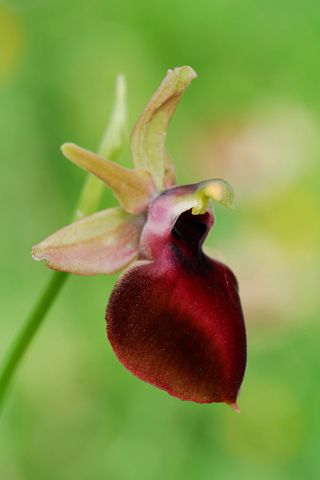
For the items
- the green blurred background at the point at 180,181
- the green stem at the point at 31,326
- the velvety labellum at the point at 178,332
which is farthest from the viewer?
the green blurred background at the point at 180,181

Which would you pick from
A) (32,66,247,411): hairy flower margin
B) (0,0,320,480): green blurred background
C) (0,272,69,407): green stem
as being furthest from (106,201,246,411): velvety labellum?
(0,0,320,480): green blurred background

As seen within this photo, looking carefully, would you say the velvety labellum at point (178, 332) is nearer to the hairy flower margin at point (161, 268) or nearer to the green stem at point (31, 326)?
the hairy flower margin at point (161, 268)

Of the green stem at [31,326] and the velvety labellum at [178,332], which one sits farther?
the green stem at [31,326]

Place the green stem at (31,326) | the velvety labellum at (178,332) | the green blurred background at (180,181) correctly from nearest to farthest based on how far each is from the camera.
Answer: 1. the velvety labellum at (178,332)
2. the green stem at (31,326)
3. the green blurred background at (180,181)

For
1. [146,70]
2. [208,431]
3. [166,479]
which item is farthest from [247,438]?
[146,70]

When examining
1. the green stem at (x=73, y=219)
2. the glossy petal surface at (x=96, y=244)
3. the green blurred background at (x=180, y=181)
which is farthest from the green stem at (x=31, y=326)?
the green blurred background at (x=180, y=181)

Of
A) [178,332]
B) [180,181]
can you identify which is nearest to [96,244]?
[178,332]
